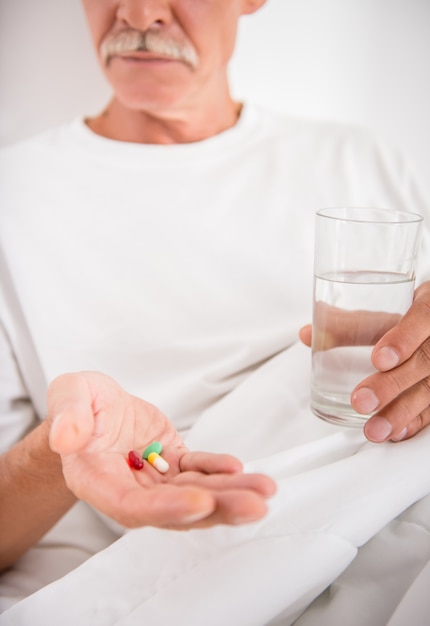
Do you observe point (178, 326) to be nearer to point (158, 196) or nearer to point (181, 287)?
point (181, 287)

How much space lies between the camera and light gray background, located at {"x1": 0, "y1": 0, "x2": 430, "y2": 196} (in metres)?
1.16

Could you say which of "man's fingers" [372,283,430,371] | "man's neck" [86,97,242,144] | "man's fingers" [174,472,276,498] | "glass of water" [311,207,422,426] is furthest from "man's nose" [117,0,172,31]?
"man's fingers" [174,472,276,498]

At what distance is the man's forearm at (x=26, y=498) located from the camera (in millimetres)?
815

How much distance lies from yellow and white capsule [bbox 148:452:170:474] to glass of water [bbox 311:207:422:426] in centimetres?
25

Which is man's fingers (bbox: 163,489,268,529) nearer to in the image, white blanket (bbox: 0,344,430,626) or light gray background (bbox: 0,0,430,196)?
white blanket (bbox: 0,344,430,626)

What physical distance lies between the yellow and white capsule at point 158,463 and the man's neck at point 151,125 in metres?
0.72

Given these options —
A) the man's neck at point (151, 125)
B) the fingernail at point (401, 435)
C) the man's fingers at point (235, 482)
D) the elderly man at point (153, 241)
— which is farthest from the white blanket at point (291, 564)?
the man's neck at point (151, 125)

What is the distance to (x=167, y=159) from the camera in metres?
1.10

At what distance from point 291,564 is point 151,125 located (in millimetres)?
842

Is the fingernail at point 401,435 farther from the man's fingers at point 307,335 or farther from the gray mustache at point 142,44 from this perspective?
the gray mustache at point 142,44

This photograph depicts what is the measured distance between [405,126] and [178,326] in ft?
2.58

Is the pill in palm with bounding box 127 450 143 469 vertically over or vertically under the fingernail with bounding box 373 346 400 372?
over

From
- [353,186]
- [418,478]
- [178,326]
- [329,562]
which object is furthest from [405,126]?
[329,562]

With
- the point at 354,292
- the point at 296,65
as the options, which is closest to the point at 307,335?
the point at 354,292
